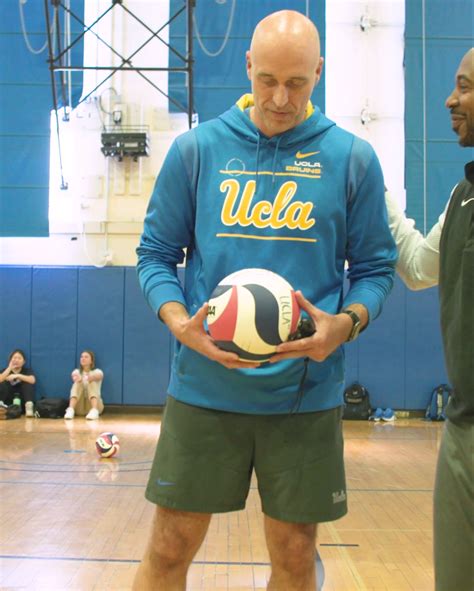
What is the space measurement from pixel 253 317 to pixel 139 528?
271 centimetres

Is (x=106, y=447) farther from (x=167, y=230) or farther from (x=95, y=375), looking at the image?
(x=167, y=230)

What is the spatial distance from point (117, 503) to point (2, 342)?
6701 millimetres

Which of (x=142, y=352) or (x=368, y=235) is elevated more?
(x=368, y=235)

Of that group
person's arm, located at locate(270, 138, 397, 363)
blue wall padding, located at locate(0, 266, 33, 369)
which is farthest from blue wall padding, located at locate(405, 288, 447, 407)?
person's arm, located at locate(270, 138, 397, 363)

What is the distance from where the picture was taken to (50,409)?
32.7 feet

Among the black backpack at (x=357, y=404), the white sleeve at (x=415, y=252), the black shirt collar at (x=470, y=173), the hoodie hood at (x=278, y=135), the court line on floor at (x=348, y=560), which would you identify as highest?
the hoodie hood at (x=278, y=135)

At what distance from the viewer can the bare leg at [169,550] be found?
6.19 ft

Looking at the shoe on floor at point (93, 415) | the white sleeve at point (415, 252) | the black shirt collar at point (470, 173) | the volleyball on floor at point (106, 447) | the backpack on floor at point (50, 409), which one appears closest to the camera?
the black shirt collar at point (470, 173)

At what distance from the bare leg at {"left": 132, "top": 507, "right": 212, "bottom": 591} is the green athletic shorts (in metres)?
0.05

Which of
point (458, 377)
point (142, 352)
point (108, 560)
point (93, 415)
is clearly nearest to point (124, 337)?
point (142, 352)

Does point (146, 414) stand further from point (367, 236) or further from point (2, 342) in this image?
point (367, 236)

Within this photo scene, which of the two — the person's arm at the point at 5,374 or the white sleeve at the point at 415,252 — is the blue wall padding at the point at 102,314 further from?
the white sleeve at the point at 415,252

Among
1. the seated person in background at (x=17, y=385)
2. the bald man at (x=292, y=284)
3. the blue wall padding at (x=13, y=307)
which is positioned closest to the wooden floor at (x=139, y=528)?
the bald man at (x=292, y=284)

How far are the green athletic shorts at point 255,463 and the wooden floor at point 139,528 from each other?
4.43 feet
